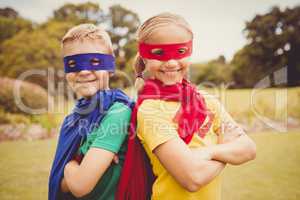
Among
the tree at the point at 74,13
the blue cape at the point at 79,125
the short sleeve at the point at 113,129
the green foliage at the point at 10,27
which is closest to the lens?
the short sleeve at the point at 113,129

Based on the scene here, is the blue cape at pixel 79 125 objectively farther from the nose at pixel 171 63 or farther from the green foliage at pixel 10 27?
the green foliage at pixel 10 27

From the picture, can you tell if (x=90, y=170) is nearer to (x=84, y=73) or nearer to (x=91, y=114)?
(x=91, y=114)

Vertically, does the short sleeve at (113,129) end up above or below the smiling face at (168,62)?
below

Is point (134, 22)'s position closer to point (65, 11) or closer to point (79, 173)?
point (65, 11)

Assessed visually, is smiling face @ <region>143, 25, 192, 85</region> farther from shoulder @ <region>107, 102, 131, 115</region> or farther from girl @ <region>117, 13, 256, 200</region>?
shoulder @ <region>107, 102, 131, 115</region>

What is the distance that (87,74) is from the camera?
167 cm

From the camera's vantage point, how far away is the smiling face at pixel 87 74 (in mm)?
1668

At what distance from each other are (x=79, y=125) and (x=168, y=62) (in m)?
0.62

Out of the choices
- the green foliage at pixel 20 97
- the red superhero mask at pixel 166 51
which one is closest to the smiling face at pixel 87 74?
the red superhero mask at pixel 166 51

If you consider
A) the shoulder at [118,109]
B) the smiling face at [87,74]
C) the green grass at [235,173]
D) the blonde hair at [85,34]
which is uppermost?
the blonde hair at [85,34]

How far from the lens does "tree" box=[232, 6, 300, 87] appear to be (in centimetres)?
682

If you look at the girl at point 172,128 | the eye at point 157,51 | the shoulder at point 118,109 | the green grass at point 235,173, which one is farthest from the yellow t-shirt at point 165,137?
the green grass at point 235,173

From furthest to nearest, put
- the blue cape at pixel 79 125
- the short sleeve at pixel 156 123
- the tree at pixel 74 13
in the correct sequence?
1. the tree at pixel 74 13
2. the blue cape at pixel 79 125
3. the short sleeve at pixel 156 123

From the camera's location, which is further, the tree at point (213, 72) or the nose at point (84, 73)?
the tree at point (213, 72)
